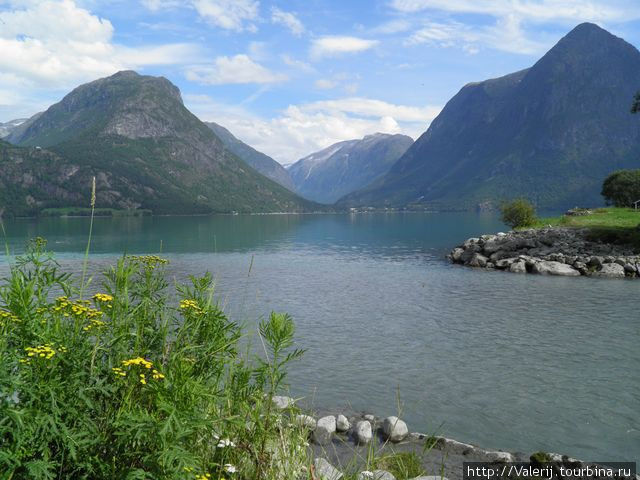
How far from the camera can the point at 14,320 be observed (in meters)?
6.31

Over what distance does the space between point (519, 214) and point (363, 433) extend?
237ft

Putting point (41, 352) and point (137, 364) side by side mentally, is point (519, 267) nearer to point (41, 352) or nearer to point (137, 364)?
point (137, 364)

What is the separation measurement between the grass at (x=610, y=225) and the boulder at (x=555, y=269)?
33.9ft

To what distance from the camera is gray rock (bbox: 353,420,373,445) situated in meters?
13.8

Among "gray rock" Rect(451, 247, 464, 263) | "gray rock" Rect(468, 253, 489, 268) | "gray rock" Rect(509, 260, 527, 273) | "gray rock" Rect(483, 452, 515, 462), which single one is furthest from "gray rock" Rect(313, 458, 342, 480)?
"gray rock" Rect(451, 247, 464, 263)

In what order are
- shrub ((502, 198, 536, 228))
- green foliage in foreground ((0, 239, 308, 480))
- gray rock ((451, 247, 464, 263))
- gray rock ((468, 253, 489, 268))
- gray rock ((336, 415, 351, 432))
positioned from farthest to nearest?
shrub ((502, 198, 536, 228)) → gray rock ((451, 247, 464, 263)) → gray rock ((468, 253, 489, 268)) → gray rock ((336, 415, 351, 432)) → green foliage in foreground ((0, 239, 308, 480))

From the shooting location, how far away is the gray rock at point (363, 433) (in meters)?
13.8

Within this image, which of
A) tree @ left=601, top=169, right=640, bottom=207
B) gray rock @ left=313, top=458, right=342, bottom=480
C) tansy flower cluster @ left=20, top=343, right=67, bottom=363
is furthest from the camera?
tree @ left=601, top=169, right=640, bottom=207

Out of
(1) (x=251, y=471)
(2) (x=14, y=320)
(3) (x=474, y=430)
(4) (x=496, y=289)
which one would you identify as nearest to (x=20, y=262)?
(2) (x=14, y=320)

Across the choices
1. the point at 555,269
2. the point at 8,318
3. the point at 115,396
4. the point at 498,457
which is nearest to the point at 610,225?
the point at 555,269

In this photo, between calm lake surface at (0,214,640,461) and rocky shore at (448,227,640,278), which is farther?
rocky shore at (448,227,640,278)

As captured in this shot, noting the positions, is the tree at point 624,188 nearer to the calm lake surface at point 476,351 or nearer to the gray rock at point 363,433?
the calm lake surface at point 476,351

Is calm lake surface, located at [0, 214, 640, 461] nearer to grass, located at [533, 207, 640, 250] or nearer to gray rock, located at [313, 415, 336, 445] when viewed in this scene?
gray rock, located at [313, 415, 336, 445]

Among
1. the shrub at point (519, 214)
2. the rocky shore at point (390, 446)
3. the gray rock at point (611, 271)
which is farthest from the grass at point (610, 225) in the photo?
the rocky shore at point (390, 446)
